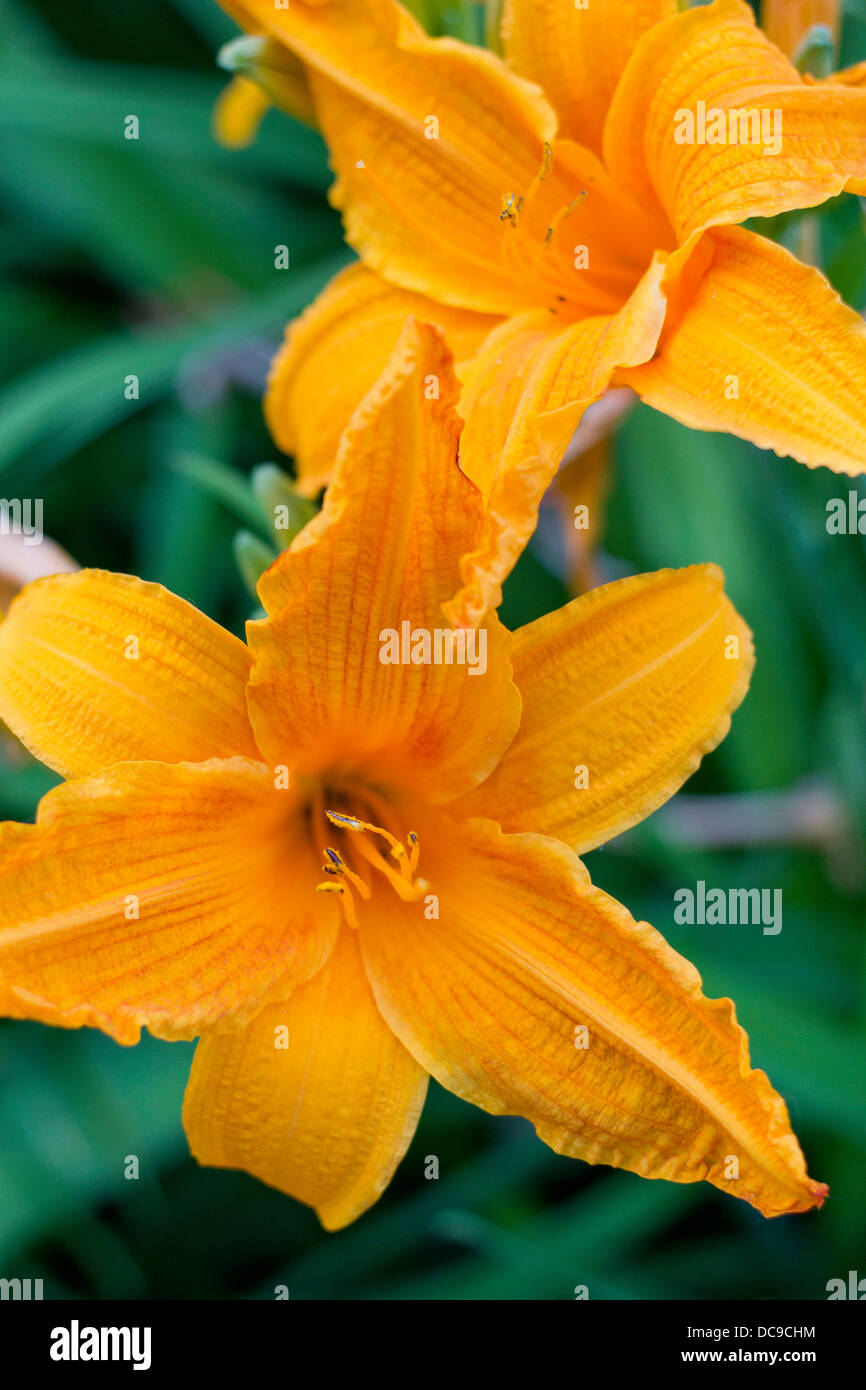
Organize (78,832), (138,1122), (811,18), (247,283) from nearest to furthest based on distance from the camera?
(78,832) → (811,18) → (138,1122) → (247,283)

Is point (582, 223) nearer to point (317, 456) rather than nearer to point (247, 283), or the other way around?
point (317, 456)

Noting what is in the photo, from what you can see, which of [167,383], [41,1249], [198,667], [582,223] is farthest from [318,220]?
[41,1249]

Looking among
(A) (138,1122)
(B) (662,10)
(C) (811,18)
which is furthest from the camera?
(A) (138,1122)

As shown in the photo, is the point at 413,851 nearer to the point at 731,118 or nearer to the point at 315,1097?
the point at 315,1097

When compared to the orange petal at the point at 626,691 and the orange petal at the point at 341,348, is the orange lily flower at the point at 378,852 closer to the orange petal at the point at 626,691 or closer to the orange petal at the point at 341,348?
the orange petal at the point at 626,691

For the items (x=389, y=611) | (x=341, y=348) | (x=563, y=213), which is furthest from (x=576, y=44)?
(x=389, y=611)
